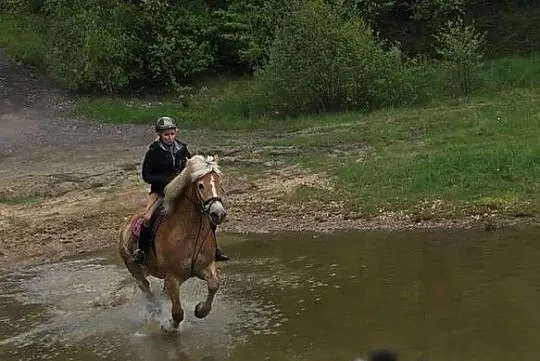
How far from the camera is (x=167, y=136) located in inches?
396

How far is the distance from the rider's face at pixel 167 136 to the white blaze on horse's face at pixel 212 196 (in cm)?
109

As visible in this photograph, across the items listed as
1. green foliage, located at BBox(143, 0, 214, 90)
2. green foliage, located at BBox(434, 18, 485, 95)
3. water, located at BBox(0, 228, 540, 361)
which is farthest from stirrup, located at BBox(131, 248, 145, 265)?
green foliage, located at BBox(143, 0, 214, 90)

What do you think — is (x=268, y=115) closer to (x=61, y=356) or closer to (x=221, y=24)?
(x=221, y=24)

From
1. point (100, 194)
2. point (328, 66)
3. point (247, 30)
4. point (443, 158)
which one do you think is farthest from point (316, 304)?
point (247, 30)

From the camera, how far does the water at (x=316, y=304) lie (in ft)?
29.1

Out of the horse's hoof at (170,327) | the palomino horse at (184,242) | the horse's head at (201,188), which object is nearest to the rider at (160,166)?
the palomino horse at (184,242)

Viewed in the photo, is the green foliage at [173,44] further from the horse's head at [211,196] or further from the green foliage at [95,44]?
the horse's head at [211,196]

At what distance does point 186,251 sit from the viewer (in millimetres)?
9648

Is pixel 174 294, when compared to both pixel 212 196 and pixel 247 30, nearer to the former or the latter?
pixel 212 196

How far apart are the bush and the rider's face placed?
14.2m

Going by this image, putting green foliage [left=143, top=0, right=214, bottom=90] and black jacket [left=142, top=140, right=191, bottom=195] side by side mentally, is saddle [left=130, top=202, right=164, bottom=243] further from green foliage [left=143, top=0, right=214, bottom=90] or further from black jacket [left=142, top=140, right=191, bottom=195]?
green foliage [left=143, top=0, right=214, bottom=90]

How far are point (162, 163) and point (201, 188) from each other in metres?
1.25

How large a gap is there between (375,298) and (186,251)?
239 cm

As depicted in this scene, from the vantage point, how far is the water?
886cm
